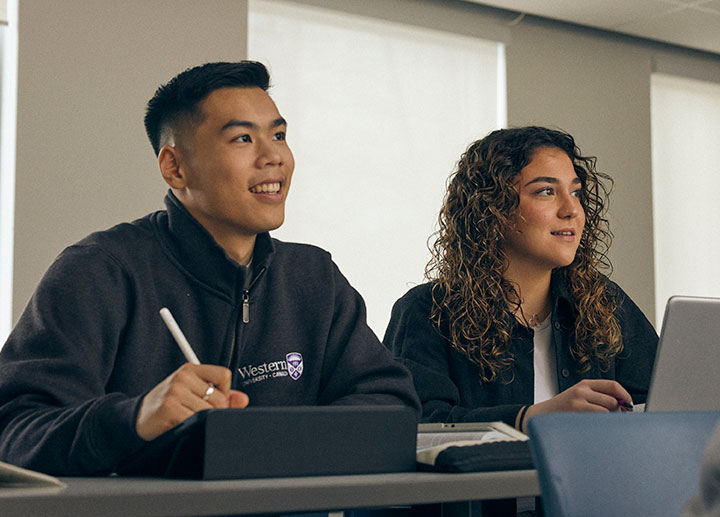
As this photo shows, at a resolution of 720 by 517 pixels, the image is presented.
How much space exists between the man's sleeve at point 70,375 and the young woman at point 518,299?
0.76 m

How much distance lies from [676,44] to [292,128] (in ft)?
7.87

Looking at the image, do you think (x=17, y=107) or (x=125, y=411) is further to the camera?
(x=17, y=107)

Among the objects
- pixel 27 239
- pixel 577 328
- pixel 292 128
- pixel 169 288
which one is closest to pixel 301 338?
pixel 169 288

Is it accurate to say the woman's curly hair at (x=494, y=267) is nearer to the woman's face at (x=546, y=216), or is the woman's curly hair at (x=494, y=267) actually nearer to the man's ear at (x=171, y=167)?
the woman's face at (x=546, y=216)

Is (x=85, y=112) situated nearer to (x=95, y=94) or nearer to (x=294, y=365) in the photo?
(x=95, y=94)

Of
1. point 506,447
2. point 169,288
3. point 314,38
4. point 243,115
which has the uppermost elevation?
point 314,38

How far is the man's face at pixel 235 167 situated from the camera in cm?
180

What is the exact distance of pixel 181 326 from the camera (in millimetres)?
1670

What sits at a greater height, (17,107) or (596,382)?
(17,107)

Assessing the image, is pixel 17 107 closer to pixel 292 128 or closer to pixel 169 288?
pixel 292 128

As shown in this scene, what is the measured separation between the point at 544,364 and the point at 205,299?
2.95 ft

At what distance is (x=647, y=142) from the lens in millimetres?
5062

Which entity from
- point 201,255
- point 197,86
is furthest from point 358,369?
point 197,86

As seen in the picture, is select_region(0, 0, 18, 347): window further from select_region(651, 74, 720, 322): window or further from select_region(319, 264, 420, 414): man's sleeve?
select_region(651, 74, 720, 322): window
